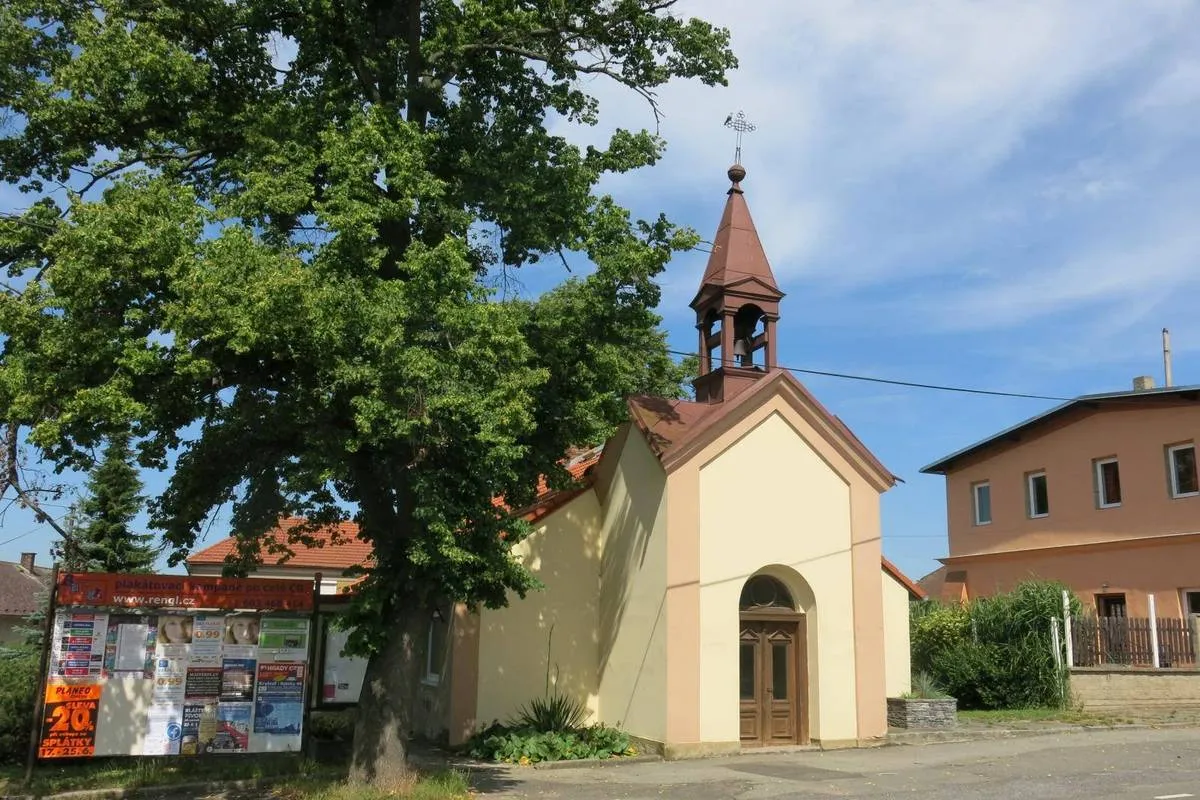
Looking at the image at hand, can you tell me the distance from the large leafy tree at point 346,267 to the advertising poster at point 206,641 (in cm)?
123

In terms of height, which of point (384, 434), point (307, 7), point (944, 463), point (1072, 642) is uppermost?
point (307, 7)

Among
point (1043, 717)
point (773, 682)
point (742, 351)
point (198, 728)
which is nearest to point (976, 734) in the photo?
point (1043, 717)

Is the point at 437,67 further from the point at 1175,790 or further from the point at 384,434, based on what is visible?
the point at 1175,790

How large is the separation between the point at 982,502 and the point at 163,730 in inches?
988

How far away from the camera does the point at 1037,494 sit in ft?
95.1

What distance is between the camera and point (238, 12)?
45.5 ft

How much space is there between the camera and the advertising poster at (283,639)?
14.3m

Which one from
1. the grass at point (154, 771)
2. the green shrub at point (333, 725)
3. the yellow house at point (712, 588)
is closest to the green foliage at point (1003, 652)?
the yellow house at point (712, 588)

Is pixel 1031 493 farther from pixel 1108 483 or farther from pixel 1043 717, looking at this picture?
pixel 1043 717

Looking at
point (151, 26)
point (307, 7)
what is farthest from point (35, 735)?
point (307, 7)

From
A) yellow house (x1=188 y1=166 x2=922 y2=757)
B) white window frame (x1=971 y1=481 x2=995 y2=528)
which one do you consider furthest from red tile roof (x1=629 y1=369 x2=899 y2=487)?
white window frame (x1=971 y1=481 x2=995 y2=528)

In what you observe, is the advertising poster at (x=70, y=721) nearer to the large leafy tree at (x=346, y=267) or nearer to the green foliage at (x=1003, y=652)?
the large leafy tree at (x=346, y=267)

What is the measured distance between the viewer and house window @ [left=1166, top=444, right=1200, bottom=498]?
80.6 feet

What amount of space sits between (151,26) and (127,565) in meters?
18.4
